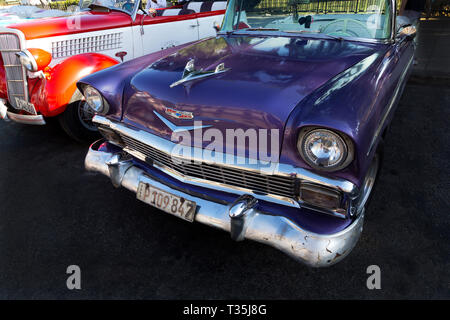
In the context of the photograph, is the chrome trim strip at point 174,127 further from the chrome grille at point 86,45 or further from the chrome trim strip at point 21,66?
the chrome grille at point 86,45

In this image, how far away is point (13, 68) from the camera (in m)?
3.45

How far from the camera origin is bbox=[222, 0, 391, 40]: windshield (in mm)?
2443

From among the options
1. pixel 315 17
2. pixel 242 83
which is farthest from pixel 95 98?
pixel 315 17

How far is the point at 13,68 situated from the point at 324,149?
3.49 meters

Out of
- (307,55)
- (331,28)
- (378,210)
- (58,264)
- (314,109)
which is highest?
(331,28)

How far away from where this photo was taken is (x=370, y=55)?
2188 millimetres

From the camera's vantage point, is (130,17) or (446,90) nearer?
(130,17)

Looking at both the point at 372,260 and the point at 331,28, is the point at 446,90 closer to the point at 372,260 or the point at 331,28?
the point at 331,28

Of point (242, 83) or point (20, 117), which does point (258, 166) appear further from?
point (20, 117)

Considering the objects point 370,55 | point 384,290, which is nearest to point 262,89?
point 370,55

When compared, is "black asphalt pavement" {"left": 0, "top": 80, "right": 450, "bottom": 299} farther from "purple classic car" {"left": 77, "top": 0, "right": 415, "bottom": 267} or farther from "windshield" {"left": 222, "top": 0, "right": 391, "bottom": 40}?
"windshield" {"left": 222, "top": 0, "right": 391, "bottom": 40}

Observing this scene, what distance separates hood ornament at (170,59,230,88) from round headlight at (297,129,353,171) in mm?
769

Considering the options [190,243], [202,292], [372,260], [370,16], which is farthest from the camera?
[370,16]

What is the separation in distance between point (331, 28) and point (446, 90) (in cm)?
379
